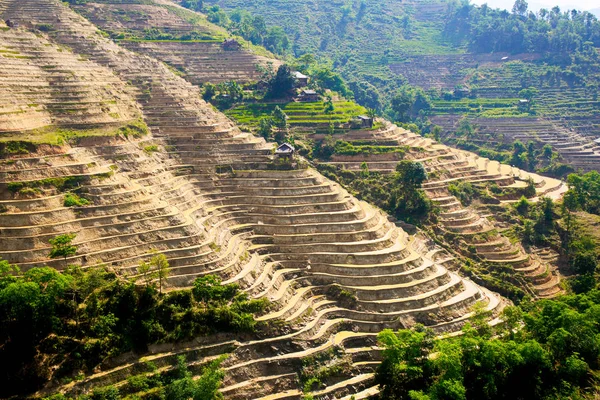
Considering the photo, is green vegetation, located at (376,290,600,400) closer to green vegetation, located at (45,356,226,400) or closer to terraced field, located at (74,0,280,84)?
green vegetation, located at (45,356,226,400)

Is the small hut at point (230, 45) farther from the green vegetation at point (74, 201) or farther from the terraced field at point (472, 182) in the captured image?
the green vegetation at point (74, 201)

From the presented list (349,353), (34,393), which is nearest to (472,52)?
(349,353)

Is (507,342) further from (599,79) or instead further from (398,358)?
(599,79)

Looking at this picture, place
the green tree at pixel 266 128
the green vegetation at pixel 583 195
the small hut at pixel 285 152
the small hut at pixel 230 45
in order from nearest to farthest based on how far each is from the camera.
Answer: the small hut at pixel 285 152
the green vegetation at pixel 583 195
the green tree at pixel 266 128
the small hut at pixel 230 45

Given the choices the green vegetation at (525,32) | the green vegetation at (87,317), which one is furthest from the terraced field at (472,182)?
the green vegetation at (525,32)

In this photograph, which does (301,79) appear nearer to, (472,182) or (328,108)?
(328,108)

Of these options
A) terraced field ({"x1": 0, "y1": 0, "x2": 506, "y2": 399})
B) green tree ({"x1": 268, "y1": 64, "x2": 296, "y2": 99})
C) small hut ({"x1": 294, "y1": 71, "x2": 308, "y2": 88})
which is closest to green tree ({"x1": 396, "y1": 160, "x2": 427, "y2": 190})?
terraced field ({"x1": 0, "y1": 0, "x2": 506, "y2": 399})

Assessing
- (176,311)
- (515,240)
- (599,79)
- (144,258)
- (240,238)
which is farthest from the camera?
(599,79)
